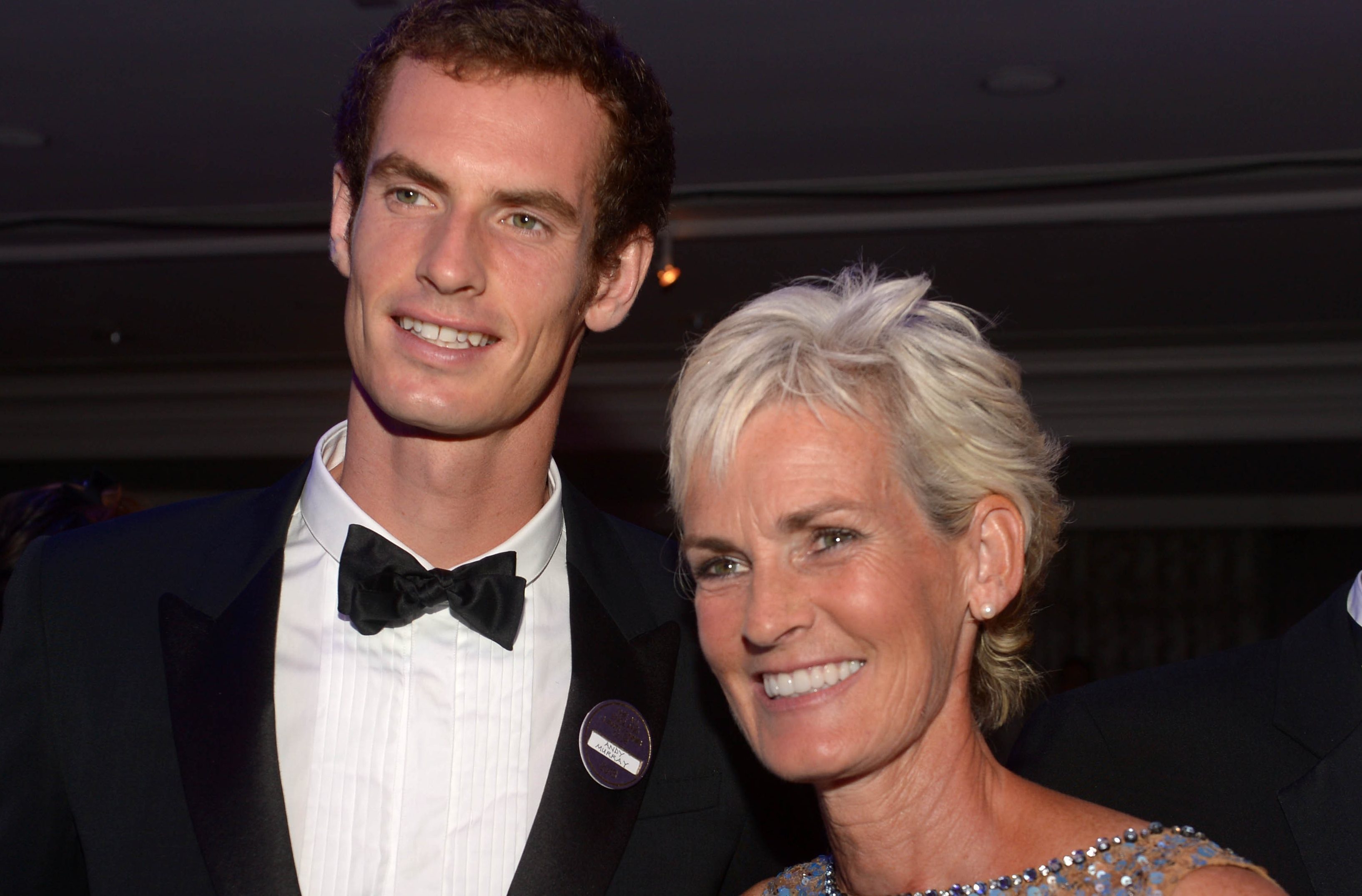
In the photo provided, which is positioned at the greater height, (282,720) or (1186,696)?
(1186,696)

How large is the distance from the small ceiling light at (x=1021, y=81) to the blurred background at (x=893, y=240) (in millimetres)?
17

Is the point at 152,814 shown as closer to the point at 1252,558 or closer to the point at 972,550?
the point at 972,550

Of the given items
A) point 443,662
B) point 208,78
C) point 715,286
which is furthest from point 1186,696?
point 715,286

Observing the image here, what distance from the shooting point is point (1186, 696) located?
1.98 m

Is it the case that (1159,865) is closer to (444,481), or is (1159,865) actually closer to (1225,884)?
(1225,884)

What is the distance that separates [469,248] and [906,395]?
60 cm

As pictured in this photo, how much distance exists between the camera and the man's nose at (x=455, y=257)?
5.62 feet

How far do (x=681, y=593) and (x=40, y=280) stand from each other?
6.12 m

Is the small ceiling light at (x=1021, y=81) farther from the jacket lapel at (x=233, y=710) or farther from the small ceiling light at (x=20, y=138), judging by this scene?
the small ceiling light at (x=20, y=138)

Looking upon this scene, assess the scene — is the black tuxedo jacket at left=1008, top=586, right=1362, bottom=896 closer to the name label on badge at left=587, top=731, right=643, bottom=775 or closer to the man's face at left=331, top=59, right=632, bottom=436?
the name label on badge at left=587, top=731, right=643, bottom=775

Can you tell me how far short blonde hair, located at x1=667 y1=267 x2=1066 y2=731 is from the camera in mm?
1579

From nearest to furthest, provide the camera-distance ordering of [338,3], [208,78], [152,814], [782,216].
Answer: [152,814], [338,3], [208,78], [782,216]

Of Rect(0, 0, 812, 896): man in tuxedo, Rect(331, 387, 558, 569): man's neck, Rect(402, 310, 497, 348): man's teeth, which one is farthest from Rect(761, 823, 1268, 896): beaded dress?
Rect(402, 310, 497, 348): man's teeth

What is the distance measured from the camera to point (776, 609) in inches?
61.0
